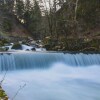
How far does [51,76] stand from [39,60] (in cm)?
229

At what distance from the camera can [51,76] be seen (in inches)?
503

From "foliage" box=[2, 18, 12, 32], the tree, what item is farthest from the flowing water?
the tree

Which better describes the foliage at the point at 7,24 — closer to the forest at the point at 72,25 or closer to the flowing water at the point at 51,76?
the forest at the point at 72,25

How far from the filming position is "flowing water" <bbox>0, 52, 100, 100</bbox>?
883cm

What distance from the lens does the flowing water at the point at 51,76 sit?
8827 millimetres

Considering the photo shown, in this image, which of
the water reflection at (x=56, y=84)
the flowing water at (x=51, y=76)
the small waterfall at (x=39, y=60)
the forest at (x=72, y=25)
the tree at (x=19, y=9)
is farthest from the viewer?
the tree at (x=19, y=9)

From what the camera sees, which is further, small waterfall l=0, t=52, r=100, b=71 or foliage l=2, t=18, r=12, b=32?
foliage l=2, t=18, r=12, b=32

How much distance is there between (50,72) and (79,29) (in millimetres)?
12619

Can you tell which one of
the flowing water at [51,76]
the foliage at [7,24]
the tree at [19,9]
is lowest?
the flowing water at [51,76]

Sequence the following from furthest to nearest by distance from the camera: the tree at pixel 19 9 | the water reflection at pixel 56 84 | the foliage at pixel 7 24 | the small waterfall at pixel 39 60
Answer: the tree at pixel 19 9 → the foliage at pixel 7 24 → the small waterfall at pixel 39 60 → the water reflection at pixel 56 84

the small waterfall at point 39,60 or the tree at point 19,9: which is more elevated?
the tree at point 19,9

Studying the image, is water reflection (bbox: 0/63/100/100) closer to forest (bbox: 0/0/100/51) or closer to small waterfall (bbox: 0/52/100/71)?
small waterfall (bbox: 0/52/100/71)

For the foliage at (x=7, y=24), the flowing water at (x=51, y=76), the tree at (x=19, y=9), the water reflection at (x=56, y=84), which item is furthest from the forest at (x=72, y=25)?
the water reflection at (x=56, y=84)

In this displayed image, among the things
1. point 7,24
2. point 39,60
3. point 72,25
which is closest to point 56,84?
point 39,60
